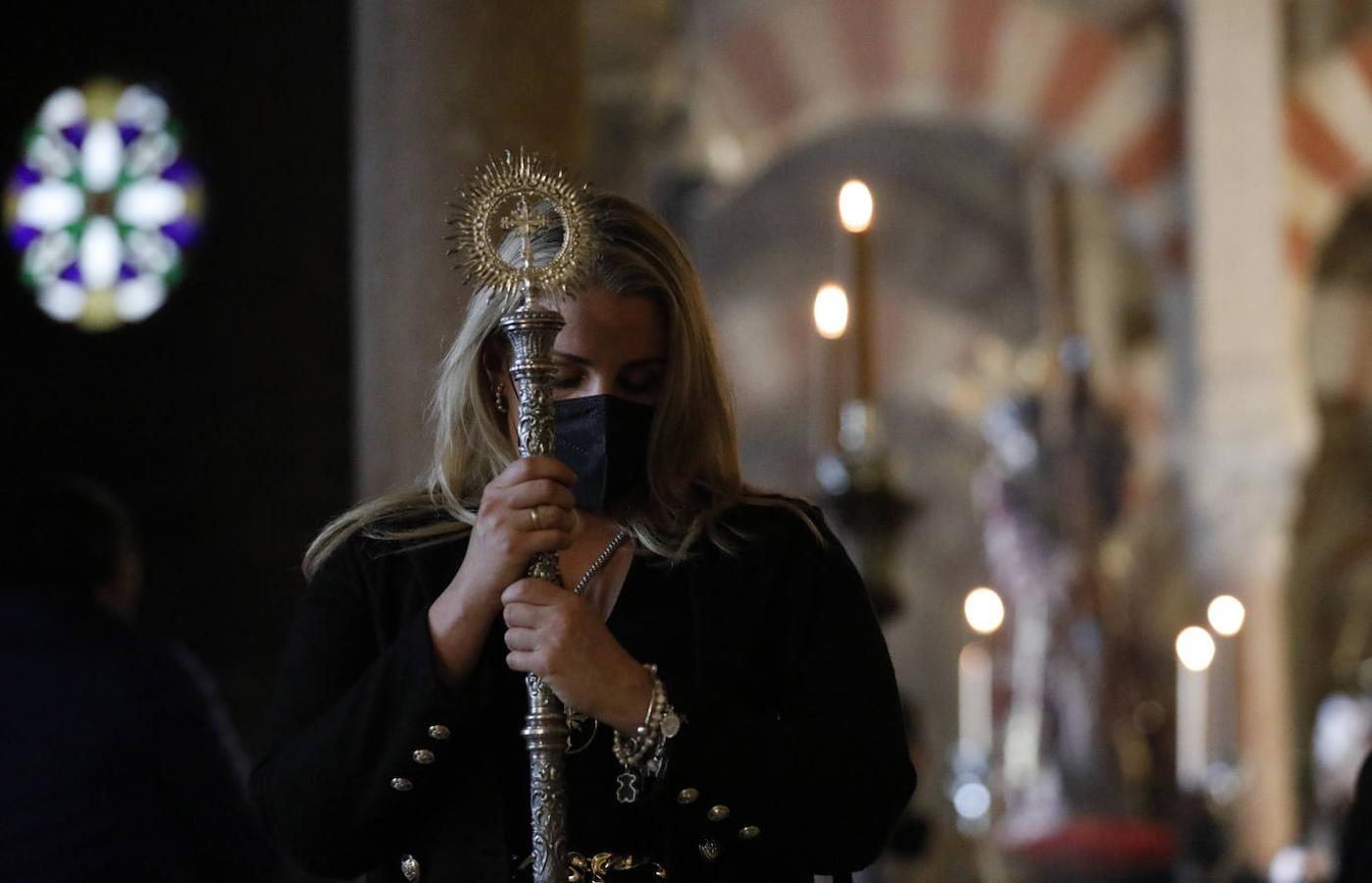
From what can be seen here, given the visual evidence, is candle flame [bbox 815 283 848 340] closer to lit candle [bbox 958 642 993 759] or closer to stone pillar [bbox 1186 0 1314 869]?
lit candle [bbox 958 642 993 759]

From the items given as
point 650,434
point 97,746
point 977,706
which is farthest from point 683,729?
point 977,706

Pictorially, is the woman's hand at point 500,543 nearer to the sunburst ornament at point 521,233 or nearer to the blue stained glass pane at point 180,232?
the sunburst ornament at point 521,233

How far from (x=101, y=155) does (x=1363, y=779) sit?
905 cm

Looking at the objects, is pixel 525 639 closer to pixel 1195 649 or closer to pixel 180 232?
pixel 1195 649

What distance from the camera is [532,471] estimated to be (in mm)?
1611

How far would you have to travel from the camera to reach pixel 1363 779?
8.54 feet

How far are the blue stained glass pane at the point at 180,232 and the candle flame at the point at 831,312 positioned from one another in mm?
7788

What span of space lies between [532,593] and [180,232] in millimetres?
9484

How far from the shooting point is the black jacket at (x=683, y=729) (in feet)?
5.51

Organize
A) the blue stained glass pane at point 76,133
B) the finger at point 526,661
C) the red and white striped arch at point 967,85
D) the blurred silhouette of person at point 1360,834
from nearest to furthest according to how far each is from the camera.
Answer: the finger at point 526,661 < the blurred silhouette of person at point 1360,834 < the red and white striped arch at point 967,85 < the blue stained glass pane at point 76,133

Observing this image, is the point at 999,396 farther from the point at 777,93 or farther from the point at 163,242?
the point at 163,242

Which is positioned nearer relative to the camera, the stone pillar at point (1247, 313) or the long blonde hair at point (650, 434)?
the long blonde hair at point (650, 434)

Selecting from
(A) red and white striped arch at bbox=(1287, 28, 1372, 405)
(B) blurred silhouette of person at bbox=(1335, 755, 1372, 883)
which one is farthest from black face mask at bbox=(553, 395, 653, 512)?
(A) red and white striped arch at bbox=(1287, 28, 1372, 405)

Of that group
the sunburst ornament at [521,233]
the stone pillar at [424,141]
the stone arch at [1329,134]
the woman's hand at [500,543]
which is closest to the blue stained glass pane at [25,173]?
the stone arch at [1329,134]
